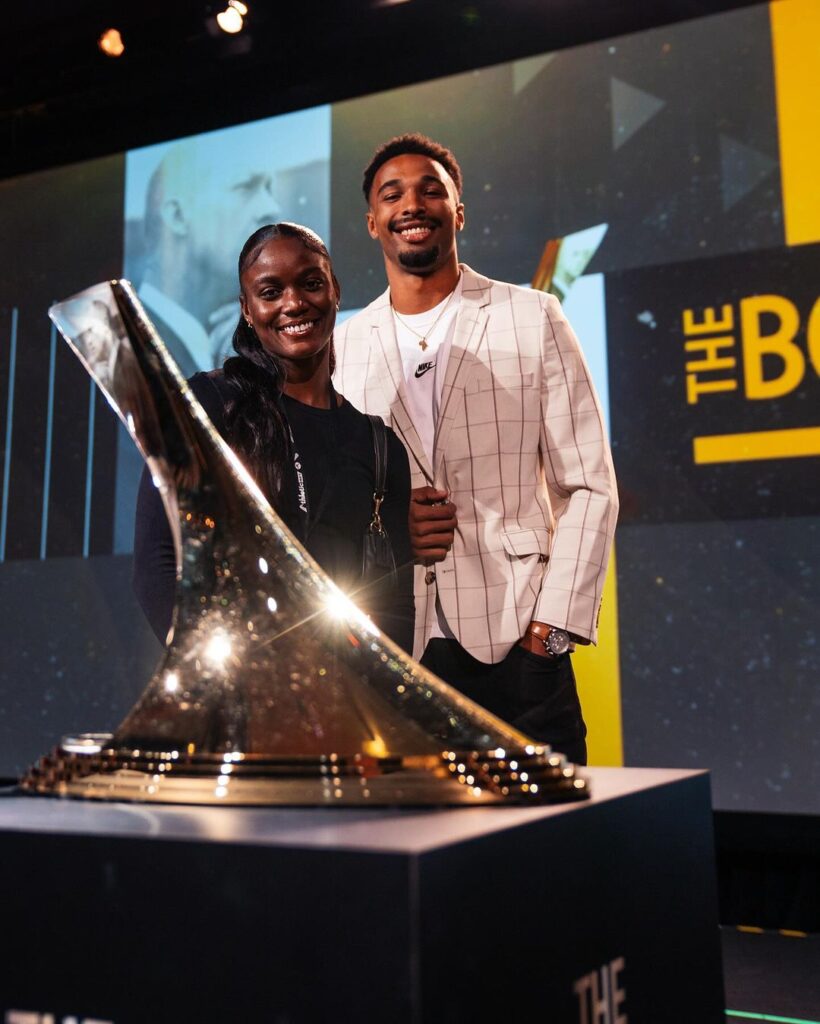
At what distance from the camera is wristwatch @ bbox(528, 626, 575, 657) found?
193cm

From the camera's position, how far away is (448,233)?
218 cm

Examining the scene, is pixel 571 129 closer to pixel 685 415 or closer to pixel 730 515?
pixel 685 415

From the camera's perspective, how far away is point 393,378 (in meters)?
2.14

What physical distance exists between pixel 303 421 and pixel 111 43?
3046mm

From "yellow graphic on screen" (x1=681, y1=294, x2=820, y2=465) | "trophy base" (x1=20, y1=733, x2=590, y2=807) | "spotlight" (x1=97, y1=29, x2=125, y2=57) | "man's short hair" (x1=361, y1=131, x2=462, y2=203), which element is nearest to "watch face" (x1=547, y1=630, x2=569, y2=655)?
"man's short hair" (x1=361, y1=131, x2=462, y2=203)

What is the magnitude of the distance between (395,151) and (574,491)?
79 centimetres

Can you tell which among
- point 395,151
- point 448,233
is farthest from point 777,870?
point 395,151

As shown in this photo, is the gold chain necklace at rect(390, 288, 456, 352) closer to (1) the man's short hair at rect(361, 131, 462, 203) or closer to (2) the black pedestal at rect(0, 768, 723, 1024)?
(1) the man's short hair at rect(361, 131, 462, 203)

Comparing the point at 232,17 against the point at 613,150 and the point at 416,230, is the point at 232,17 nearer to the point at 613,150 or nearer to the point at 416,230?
the point at 613,150

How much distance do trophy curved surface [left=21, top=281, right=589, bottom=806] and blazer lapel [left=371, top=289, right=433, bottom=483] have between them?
114 cm

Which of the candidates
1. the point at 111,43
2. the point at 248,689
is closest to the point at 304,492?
the point at 248,689

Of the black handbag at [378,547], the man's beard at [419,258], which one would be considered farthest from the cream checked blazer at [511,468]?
the black handbag at [378,547]

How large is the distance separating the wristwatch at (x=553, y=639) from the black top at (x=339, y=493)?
509 millimetres

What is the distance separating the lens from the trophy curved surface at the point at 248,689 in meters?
0.81
